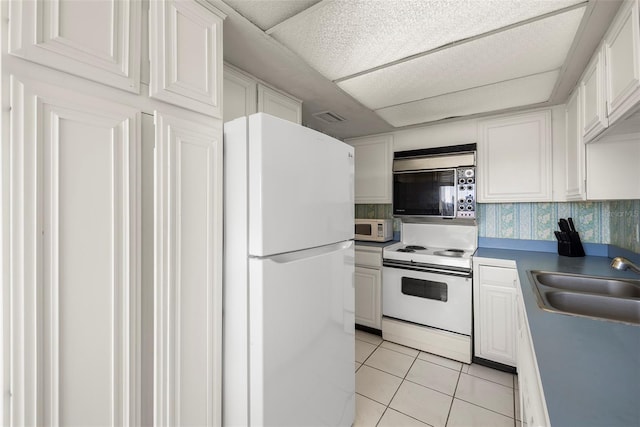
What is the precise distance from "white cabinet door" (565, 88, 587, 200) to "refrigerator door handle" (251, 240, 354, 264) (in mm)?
1556

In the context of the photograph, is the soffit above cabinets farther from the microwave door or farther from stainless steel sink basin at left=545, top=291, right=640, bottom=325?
stainless steel sink basin at left=545, top=291, right=640, bottom=325

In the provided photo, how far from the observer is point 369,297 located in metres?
2.83

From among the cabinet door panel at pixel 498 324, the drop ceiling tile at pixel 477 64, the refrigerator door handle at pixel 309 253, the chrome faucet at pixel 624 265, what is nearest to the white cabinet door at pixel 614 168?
the chrome faucet at pixel 624 265

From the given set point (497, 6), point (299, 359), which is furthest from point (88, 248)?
point (497, 6)

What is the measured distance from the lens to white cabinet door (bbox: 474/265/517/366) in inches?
84.4

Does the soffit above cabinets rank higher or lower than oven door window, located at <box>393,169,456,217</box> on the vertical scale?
higher

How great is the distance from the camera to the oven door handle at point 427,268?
7.57ft

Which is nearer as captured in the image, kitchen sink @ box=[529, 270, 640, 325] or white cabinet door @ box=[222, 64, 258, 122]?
kitchen sink @ box=[529, 270, 640, 325]

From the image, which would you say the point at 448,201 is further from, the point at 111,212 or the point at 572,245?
the point at 111,212

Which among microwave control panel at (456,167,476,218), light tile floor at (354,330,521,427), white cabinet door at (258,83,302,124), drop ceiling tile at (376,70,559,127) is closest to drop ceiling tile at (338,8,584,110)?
drop ceiling tile at (376,70,559,127)

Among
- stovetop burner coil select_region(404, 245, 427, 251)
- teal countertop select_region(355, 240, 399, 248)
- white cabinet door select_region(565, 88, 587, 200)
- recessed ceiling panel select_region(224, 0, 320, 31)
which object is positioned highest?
recessed ceiling panel select_region(224, 0, 320, 31)

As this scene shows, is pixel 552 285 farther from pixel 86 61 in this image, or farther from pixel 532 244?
pixel 86 61

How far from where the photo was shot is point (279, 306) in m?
Result: 1.13

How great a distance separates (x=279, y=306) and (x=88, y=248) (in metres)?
0.67
